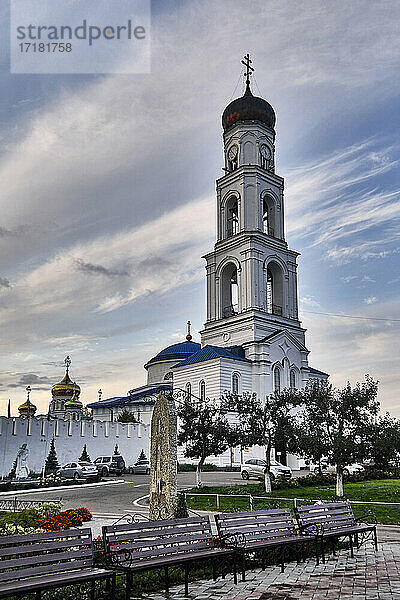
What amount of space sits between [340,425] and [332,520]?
14.7 m

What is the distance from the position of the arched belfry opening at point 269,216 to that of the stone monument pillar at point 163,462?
45391 mm

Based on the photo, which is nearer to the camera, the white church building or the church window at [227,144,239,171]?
the white church building

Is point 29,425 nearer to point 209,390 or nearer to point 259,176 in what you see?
point 209,390

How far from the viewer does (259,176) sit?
183 ft

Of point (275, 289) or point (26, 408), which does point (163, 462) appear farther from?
point (26, 408)

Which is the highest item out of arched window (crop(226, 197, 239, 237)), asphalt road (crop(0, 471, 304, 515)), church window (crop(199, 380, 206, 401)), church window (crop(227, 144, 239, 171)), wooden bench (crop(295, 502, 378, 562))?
church window (crop(227, 144, 239, 171))

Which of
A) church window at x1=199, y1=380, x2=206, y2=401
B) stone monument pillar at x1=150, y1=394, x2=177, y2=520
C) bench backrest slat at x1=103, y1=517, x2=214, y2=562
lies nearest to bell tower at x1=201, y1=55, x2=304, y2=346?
church window at x1=199, y1=380, x2=206, y2=401

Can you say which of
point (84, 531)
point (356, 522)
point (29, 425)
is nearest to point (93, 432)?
point (29, 425)

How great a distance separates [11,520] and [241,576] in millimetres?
6876

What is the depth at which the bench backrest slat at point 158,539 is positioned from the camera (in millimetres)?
8695

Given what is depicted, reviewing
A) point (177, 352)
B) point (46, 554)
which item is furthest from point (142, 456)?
point (46, 554)

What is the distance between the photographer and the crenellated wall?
40.0m

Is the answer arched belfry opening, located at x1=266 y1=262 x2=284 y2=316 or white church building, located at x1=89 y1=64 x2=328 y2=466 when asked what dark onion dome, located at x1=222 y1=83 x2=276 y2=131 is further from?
arched belfry opening, located at x1=266 y1=262 x2=284 y2=316

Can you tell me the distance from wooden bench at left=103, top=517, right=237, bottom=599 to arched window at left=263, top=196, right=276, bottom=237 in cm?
4897
